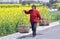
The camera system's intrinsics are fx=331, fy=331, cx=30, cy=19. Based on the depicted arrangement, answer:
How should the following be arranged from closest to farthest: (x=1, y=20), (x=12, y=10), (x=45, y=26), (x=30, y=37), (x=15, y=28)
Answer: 1. (x=30, y=37)
2. (x=1, y=20)
3. (x=15, y=28)
4. (x=12, y=10)
5. (x=45, y=26)

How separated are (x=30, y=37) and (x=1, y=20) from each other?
2.23 m

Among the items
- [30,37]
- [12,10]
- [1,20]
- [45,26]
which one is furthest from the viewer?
[45,26]

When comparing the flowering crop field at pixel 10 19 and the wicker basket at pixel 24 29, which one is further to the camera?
the wicker basket at pixel 24 29

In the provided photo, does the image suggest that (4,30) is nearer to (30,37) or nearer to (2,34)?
(2,34)

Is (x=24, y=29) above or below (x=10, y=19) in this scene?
below

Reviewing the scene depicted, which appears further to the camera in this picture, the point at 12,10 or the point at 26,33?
the point at 12,10

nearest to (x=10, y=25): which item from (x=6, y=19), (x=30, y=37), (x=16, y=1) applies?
(x=6, y=19)

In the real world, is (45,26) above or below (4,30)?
below

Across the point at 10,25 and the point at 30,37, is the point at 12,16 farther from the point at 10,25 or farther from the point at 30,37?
the point at 30,37

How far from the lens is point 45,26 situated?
2425cm

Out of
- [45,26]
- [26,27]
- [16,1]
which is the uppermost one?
[26,27]

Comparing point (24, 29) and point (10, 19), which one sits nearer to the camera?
point (24, 29)

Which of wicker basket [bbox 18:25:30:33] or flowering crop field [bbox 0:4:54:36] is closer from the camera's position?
flowering crop field [bbox 0:4:54:36]

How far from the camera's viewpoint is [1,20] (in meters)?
18.4
